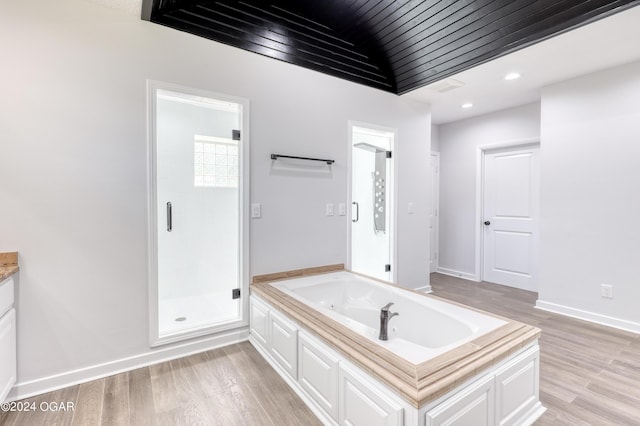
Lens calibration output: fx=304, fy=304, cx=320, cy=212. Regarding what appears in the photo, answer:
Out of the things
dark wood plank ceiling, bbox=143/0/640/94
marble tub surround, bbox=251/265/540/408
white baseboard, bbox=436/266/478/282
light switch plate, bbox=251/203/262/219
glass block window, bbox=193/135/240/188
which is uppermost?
dark wood plank ceiling, bbox=143/0/640/94

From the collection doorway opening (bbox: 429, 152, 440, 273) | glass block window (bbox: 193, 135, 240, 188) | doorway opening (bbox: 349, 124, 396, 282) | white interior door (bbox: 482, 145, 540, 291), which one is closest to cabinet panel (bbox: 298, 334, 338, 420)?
doorway opening (bbox: 349, 124, 396, 282)

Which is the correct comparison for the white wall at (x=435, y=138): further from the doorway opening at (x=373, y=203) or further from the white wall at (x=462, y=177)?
the doorway opening at (x=373, y=203)

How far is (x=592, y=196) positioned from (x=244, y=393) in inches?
146

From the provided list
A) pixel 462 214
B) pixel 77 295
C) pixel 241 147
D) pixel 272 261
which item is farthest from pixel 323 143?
pixel 462 214

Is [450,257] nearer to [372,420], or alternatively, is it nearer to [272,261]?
[272,261]

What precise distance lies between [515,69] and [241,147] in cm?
275

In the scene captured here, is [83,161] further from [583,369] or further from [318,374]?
[583,369]

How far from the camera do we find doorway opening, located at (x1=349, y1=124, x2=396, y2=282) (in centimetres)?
368

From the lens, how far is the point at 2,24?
1.81 metres

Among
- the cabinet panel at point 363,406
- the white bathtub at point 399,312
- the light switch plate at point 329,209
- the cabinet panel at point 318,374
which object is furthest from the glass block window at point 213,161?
the cabinet panel at point 363,406

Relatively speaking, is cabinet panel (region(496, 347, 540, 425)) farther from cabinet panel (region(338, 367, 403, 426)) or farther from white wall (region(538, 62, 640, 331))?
white wall (region(538, 62, 640, 331))

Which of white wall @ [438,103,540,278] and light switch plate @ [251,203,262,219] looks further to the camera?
white wall @ [438,103,540,278]

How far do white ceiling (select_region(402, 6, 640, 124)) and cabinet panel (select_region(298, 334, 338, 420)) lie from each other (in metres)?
2.92

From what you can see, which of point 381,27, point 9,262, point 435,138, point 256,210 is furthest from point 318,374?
point 435,138
